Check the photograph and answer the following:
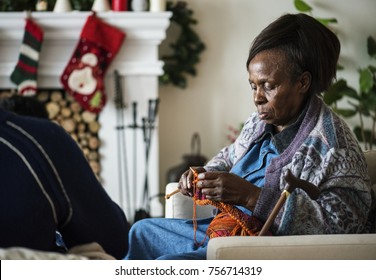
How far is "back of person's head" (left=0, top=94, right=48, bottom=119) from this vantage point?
59.0 inches

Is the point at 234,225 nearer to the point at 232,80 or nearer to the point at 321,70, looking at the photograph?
the point at 321,70

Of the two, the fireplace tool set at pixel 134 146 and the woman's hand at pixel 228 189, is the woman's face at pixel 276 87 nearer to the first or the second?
the woman's hand at pixel 228 189

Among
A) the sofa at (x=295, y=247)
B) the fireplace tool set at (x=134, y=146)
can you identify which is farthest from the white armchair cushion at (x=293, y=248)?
the fireplace tool set at (x=134, y=146)

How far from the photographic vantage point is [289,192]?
1503 mm

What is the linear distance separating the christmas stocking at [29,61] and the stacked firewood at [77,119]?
182 mm

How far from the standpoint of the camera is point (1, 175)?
119cm

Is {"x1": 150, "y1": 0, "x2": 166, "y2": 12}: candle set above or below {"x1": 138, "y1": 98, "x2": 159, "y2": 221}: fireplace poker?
above

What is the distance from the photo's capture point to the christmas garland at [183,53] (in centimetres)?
414

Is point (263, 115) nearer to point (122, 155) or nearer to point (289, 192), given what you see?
point (289, 192)

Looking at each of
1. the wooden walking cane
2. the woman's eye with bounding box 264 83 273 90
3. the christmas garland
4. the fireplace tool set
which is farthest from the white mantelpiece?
the wooden walking cane

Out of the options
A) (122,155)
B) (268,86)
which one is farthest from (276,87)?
(122,155)

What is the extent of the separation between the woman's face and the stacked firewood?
2.30 metres

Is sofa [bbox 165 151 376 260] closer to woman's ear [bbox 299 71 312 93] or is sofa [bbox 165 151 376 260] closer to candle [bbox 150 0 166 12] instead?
woman's ear [bbox 299 71 312 93]

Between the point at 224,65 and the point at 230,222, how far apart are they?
265cm
